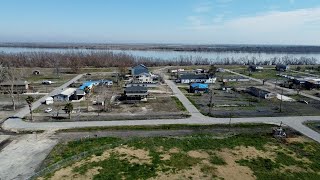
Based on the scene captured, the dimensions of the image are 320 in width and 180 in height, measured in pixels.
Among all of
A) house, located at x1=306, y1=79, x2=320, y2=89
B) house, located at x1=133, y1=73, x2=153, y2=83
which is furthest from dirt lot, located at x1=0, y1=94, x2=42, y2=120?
house, located at x1=306, y1=79, x2=320, y2=89

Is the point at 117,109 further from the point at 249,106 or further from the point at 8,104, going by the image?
the point at 249,106

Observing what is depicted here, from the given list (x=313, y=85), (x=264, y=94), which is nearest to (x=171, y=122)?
(x=264, y=94)

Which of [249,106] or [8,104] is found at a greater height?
[8,104]

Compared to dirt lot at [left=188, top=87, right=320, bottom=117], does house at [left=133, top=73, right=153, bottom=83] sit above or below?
above

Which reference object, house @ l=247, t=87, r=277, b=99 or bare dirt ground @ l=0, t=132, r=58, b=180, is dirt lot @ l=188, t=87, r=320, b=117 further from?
bare dirt ground @ l=0, t=132, r=58, b=180

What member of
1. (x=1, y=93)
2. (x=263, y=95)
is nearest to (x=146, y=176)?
(x=263, y=95)

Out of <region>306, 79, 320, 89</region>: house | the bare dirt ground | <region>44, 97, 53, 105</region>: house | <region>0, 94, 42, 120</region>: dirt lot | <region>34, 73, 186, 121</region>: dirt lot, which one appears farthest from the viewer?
<region>306, 79, 320, 89</region>: house

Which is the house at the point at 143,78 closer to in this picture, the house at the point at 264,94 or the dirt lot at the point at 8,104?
the dirt lot at the point at 8,104

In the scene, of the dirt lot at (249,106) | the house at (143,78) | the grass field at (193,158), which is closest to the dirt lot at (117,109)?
the dirt lot at (249,106)
